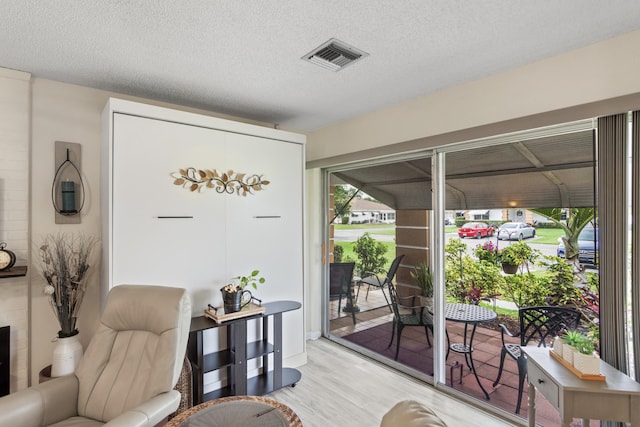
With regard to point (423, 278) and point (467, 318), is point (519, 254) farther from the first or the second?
point (423, 278)

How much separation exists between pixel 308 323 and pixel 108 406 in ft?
8.46

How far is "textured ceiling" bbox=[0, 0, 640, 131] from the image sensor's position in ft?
5.64

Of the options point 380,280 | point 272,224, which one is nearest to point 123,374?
point 272,224

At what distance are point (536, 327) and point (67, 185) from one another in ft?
12.1

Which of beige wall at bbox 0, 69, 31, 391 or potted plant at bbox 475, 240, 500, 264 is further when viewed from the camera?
potted plant at bbox 475, 240, 500, 264

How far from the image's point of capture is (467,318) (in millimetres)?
2789

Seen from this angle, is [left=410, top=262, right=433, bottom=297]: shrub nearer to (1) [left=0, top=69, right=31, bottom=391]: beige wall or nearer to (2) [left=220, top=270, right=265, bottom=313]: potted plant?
(2) [left=220, top=270, right=265, bottom=313]: potted plant

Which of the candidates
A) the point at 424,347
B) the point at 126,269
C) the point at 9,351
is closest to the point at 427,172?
the point at 424,347

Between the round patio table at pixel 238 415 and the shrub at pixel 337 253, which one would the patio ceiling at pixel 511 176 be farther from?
the round patio table at pixel 238 415

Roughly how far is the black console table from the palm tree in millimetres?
2220

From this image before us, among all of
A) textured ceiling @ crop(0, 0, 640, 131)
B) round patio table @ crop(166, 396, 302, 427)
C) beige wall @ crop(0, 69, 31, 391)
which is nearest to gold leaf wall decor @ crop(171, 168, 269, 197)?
textured ceiling @ crop(0, 0, 640, 131)

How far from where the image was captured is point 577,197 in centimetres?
222

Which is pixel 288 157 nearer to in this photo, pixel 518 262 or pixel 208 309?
pixel 208 309

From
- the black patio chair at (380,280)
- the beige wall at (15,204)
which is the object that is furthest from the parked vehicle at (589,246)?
the beige wall at (15,204)
